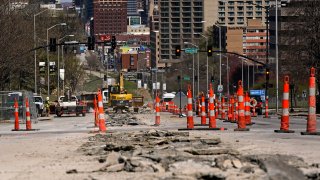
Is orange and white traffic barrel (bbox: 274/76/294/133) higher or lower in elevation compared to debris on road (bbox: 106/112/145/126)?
higher

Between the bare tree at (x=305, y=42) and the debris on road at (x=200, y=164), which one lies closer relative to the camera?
the debris on road at (x=200, y=164)

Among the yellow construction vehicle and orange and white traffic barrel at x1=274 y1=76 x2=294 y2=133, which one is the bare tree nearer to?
the yellow construction vehicle

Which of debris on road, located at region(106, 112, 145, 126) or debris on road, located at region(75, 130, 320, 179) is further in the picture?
debris on road, located at region(106, 112, 145, 126)

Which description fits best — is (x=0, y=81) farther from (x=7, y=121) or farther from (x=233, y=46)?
(x=233, y=46)

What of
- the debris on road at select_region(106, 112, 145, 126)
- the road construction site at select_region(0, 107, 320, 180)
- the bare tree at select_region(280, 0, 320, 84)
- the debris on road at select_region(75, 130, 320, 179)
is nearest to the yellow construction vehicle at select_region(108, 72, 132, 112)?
the bare tree at select_region(280, 0, 320, 84)

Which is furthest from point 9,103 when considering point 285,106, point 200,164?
point 200,164

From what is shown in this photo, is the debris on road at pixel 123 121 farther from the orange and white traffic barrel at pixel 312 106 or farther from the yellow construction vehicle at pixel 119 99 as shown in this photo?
the yellow construction vehicle at pixel 119 99

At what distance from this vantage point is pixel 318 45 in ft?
229

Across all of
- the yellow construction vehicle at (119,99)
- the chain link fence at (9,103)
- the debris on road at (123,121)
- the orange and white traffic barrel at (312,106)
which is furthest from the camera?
the yellow construction vehicle at (119,99)

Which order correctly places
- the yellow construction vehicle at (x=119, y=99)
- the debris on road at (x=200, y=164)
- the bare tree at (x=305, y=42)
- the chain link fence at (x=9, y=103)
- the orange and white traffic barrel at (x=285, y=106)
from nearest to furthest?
the debris on road at (x=200, y=164)
the orange and white traffic barrel at (x=285, y=106)
the chain link fence at (x=9, y=103)
the bare tree at (x=305, y=42)
the yellow construction vehicle at (x=119, y=99)

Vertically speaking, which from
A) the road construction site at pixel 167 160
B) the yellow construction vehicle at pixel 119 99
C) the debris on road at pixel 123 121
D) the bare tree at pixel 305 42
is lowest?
the yellow construction vehicle at pixel 119 99

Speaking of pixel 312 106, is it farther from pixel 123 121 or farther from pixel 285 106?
pixel 123 121

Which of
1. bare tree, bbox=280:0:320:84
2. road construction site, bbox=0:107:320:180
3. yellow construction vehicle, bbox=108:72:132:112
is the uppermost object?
bare tree, bbox=280:0:320:84

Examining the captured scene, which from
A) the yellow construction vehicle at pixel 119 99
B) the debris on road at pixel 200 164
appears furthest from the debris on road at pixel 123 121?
the yellow construction vehicle at pixel 119 99
